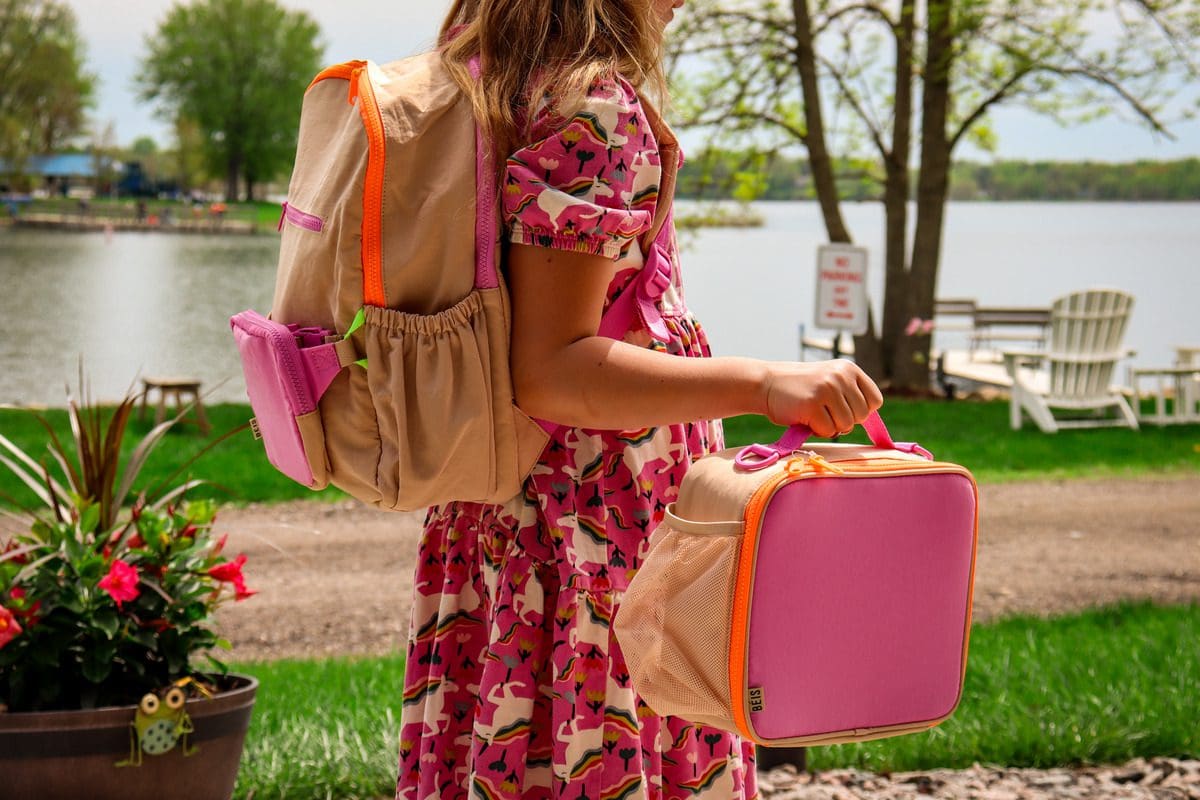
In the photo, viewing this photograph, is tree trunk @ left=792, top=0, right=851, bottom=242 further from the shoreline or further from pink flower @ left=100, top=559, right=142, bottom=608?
the shoreline

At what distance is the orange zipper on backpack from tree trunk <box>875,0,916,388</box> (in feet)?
48.1

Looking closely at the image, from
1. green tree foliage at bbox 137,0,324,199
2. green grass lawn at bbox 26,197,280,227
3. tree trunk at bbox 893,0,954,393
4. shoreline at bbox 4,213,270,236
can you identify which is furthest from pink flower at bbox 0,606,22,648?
green tree foliage at bbox 137,0,324,199

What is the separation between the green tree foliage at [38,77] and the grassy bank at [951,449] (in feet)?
198

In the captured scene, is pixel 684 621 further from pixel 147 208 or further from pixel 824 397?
pixel 147 208

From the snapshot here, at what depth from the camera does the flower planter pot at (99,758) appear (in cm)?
265

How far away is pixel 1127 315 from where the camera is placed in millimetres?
11391

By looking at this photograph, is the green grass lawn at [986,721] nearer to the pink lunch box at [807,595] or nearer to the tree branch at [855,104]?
the pink lunch box at [807,595]

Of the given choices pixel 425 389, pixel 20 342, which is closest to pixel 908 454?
pixel 425 389

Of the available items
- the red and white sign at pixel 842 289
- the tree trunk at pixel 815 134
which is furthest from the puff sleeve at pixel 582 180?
the tree trunk at pixel 815 134

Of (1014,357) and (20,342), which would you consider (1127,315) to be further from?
(20,342)

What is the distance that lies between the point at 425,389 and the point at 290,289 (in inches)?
8.9

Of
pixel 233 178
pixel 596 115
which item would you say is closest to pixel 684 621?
pixel 596 115

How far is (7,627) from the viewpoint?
2.72 metres

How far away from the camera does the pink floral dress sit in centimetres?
154
